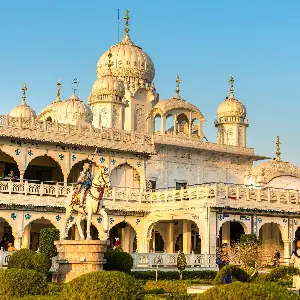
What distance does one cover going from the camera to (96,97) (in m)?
45.3

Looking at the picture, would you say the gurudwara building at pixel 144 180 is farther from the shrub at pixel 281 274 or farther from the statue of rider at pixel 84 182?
the statue of rider at pixel 84 182

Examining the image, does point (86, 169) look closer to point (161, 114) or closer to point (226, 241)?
point (226, 241)

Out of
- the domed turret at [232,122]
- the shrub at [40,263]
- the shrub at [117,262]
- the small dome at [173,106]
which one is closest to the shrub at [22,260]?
the shrub at [40,263]

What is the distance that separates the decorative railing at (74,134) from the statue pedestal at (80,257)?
1326 centimetres

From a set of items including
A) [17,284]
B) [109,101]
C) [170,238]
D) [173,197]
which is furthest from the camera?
[109,101]

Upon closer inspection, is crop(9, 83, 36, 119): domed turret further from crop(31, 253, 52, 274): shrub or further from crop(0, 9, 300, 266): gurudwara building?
crop(31, 253, 52, 274): shrub

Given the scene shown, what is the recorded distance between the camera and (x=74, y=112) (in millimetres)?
43344

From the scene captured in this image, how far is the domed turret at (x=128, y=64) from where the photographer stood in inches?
1887

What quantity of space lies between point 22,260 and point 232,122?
97.3 feet

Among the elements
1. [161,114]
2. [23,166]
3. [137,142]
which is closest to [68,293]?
[23,166]

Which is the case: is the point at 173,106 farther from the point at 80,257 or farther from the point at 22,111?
the point at 80,257

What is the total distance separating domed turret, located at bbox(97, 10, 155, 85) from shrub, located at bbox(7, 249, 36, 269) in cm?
2790

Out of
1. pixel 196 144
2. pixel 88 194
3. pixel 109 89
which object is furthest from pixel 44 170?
pixel 88 194

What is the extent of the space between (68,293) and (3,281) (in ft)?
9.29
